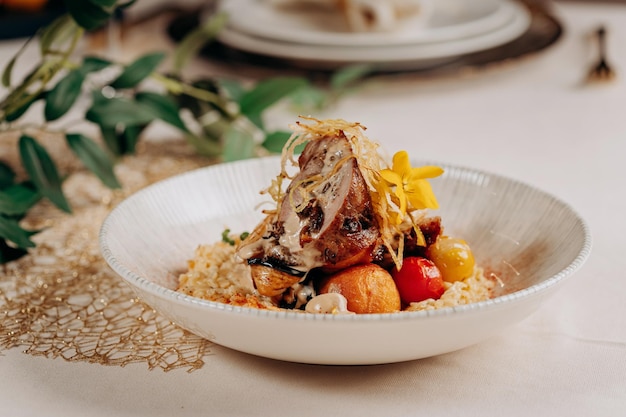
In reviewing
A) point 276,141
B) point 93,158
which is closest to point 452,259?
point 276,141

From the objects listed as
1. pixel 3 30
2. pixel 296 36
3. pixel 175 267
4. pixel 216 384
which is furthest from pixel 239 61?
pixel 216 384

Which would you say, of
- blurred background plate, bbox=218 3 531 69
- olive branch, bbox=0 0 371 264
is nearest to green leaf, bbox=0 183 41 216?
olive branch, bbox=0 0 371 264

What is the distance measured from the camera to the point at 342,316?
94 centimetres

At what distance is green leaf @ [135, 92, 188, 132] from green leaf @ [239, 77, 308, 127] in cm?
21

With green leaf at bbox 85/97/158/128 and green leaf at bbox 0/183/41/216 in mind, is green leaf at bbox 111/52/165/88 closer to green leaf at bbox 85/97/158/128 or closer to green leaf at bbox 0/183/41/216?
green leaf at bbox 85/97/158/128

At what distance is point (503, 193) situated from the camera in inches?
55.4

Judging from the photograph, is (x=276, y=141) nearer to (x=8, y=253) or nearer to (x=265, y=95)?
(x=265, y=95)

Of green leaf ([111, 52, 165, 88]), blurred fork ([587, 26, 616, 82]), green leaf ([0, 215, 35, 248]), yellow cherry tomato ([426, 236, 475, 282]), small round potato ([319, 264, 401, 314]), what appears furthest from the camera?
blurred fork ([587, 26, 616, 82])

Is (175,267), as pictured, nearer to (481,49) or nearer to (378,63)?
(378,63)

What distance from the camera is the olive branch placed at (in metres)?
1.53

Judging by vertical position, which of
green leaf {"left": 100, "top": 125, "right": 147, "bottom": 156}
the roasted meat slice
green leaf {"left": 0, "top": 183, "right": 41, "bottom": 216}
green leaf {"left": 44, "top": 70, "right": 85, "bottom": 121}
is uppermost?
the roasted meat slice

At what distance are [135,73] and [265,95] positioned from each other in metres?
0.33

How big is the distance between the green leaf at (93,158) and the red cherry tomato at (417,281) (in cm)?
75

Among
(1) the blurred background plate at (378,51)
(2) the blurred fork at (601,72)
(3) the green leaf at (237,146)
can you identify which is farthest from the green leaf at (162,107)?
(2) the blurred fork at (601,72)
